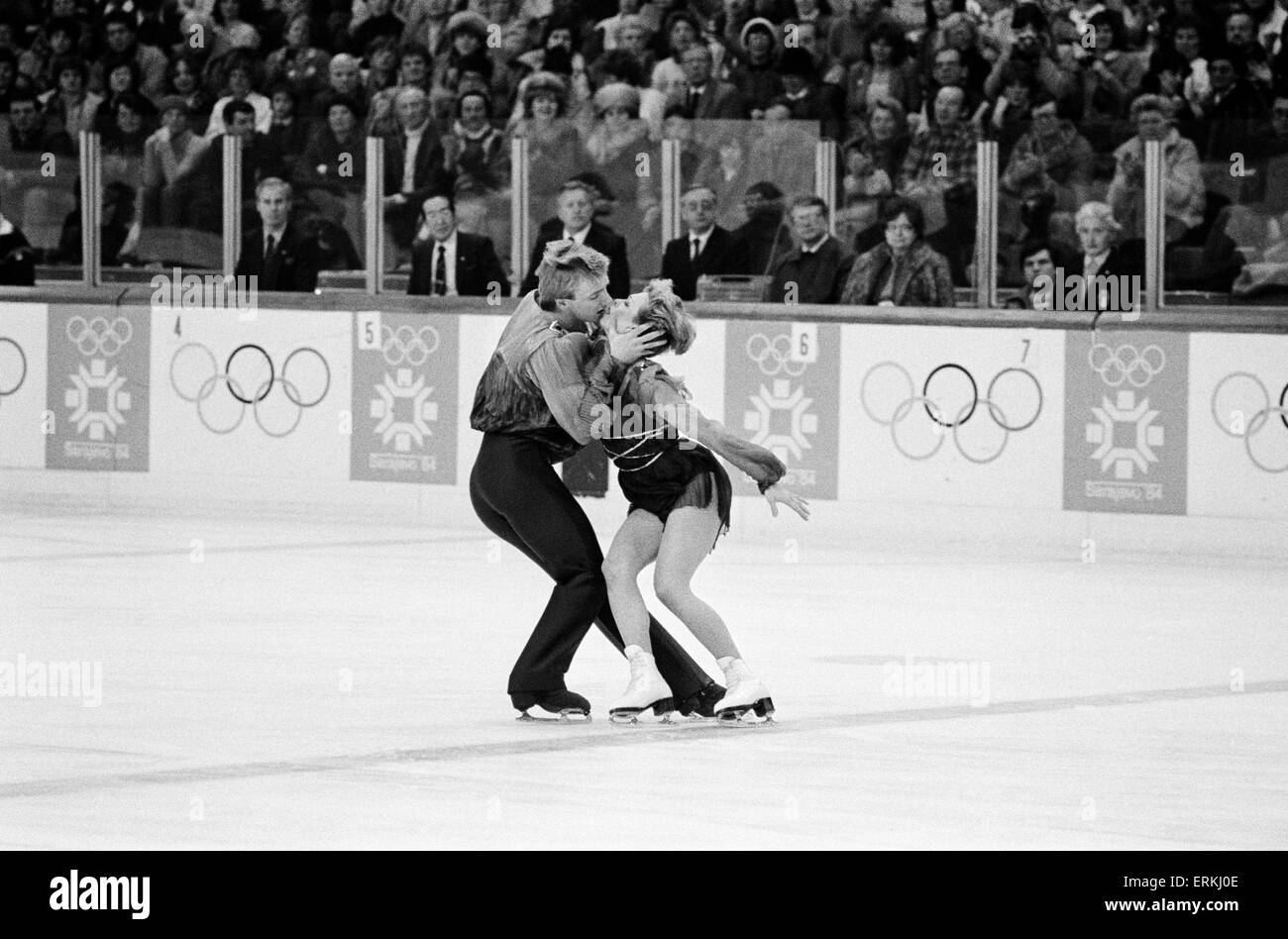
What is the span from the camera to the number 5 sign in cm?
1611

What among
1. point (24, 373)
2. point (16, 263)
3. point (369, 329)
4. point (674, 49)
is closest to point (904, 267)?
point (674, 49)

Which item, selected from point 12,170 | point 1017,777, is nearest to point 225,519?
point 12,170

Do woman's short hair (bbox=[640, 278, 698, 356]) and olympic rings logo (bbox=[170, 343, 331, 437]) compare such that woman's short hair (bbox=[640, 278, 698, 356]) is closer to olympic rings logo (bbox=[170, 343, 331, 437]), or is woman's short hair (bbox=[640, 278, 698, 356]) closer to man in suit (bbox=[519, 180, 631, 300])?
man in suit (bbox=[519, 180, 631, 300])

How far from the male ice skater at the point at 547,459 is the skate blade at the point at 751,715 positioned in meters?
0.14

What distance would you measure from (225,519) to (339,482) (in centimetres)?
81

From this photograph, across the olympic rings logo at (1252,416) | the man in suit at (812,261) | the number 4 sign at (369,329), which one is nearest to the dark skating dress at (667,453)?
the olympic rings logo at (1252,416)

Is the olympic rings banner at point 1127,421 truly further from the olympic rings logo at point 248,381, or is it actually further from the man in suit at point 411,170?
the olympic rings logo at point 248,381

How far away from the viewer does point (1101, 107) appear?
1703cm

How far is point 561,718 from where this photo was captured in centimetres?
949

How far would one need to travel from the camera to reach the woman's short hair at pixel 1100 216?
50.5 feet

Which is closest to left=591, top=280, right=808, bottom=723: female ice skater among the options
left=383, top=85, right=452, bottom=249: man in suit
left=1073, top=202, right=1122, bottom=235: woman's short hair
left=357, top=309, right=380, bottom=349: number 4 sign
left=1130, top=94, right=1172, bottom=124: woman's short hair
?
left=1073, top=202, right=1122, bottom=235: woman's short hair

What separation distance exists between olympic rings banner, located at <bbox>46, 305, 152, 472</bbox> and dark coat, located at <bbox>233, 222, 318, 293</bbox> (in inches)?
32.2

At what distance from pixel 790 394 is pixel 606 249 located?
1.57m
